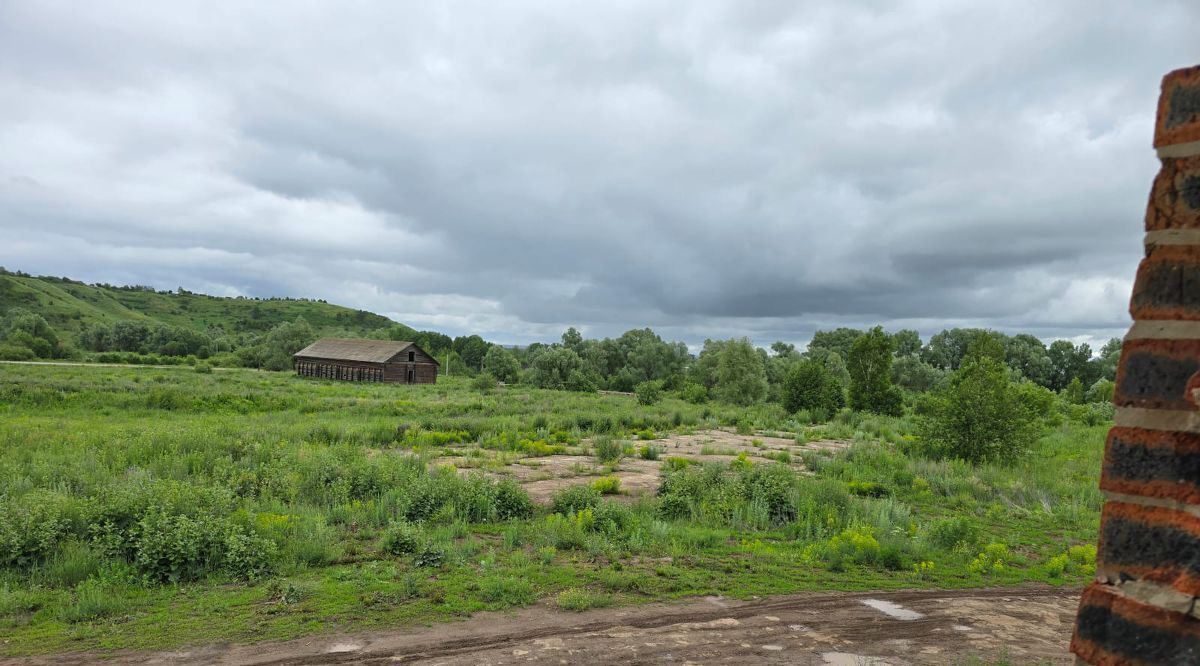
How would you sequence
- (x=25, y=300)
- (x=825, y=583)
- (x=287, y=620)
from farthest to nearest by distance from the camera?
(x=25, y=300), (x=825, y=583), (x=287, y=620)

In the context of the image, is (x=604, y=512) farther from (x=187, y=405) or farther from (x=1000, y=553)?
(x=187, y=405)

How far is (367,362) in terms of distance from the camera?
5666 cm

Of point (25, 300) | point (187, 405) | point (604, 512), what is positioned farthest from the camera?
point (25, 300)

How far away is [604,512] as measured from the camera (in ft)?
35.1

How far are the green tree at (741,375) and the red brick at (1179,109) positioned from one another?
45684 mm

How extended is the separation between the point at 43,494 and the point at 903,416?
36.0 m

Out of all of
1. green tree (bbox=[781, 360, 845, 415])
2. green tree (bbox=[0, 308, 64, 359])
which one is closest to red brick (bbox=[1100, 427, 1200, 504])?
green tree (bbox=[781, 360, 845, 415])

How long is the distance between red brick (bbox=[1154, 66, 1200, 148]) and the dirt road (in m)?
5.10

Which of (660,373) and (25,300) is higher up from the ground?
(25,300)

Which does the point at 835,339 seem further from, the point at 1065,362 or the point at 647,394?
the point at 647,394

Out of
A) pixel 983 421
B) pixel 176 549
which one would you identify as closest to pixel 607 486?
pixel 176 549

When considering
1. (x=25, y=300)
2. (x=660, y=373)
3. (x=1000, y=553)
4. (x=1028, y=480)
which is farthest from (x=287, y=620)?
(x=25, y=300)

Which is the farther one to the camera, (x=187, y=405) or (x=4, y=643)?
(x=187, y=405)

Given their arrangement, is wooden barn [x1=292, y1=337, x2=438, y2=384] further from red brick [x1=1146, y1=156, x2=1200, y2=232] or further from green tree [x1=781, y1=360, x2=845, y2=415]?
red brick [x1=1146, y1=156, x2=1200, y2=232]
